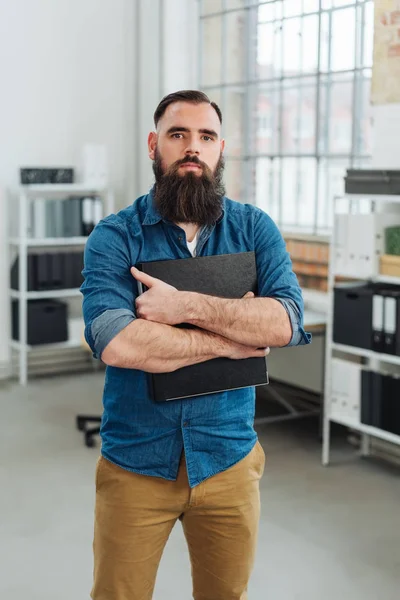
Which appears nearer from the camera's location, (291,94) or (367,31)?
(367,31)

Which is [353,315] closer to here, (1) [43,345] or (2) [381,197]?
(2) [381,197]

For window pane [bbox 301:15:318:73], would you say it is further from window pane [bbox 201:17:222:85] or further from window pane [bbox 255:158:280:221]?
window pane [bbox 201:17:222:85]

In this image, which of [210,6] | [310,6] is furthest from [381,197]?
[210,6]

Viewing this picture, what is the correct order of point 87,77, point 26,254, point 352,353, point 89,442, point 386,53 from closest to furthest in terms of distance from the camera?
1. point 386,53
2. point 352,353
3. point 89,442
4. point 26,254
5. point 87,77

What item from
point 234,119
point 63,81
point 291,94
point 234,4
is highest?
point 234,4

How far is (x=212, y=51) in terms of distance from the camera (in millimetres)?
6293

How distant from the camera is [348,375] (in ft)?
14.1

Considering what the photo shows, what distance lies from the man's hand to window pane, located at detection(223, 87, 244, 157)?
4431mm

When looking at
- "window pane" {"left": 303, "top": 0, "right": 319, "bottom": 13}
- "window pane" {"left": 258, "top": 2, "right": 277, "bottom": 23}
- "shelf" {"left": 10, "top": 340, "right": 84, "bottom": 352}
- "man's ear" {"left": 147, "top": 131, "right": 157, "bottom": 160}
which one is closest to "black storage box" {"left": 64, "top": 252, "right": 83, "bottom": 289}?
"shelf" {"left": 10, "top": 340, "right": 84, "bottom": 352}

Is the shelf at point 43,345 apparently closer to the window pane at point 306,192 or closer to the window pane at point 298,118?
the window pane at point 306,192

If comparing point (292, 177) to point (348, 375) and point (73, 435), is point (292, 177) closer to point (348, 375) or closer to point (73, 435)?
point (348, 375)

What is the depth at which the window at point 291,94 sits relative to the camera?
5.12 metres

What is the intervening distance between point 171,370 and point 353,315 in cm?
259

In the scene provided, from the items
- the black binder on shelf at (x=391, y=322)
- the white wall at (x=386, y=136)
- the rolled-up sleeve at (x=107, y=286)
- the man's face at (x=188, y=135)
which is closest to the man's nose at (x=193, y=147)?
the man's face at (x=188, y=135)
